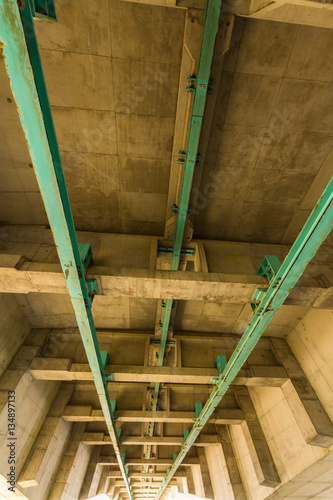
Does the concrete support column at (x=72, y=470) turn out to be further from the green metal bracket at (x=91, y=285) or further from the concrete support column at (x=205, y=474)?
the green metal bracket at (x=91, y=285)

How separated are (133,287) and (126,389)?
21.3 feet

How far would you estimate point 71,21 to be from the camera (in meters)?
3.25

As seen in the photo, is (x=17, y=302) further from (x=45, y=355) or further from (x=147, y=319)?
(x=147, y=319)

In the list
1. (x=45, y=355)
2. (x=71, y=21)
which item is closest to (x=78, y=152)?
(x=71, y=21)

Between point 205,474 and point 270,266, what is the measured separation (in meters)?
12.5

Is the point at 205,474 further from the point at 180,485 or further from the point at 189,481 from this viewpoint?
the point at 180,485

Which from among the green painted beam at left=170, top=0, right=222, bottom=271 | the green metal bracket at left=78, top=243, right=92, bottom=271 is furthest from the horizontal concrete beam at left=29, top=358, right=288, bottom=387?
the green painted beam at left=170, top=0, right=222, bottom=271

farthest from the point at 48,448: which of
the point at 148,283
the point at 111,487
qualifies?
the point at 111,487

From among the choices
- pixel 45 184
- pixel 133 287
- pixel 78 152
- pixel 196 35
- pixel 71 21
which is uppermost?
pixel 78 152

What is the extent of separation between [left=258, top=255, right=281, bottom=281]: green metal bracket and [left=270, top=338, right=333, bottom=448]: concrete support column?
14.9ft

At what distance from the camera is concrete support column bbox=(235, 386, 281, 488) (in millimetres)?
6578

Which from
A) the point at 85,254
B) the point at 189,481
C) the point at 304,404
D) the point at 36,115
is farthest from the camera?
the point at 189,481

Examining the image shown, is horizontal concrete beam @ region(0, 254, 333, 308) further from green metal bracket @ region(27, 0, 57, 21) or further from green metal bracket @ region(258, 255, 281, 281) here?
green metal bracket @ region(27, 0, 57, 21)

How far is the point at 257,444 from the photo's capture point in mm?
7406
